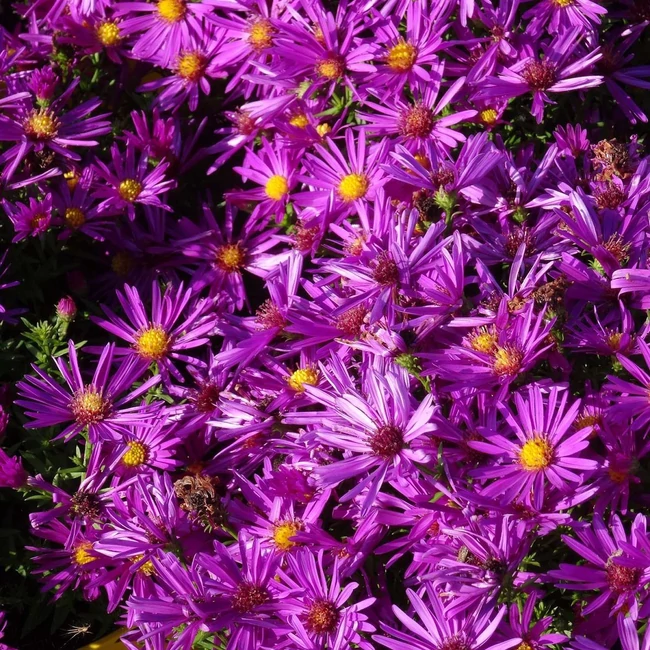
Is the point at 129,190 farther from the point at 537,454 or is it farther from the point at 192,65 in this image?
the point at 537,454

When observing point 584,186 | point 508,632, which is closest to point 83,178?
point 584,186

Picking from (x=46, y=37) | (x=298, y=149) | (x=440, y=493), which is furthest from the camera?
(x=46, y=37)

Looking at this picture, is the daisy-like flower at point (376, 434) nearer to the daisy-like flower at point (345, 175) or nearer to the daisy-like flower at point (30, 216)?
the daisy-like flower at point (345, 175)

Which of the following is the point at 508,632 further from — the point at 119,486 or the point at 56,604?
the point at 56,604

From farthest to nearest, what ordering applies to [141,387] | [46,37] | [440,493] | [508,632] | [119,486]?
[46,37], [141,387], [119,486], [440,493], [508,632]

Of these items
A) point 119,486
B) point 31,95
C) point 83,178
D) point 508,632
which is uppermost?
point 31,95

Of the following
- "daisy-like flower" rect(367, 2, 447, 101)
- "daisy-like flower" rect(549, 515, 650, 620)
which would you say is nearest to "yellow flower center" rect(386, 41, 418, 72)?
"daisy-like flower" rect(367, 2, 447, 101)

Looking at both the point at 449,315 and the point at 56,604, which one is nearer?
the point at 449,315
